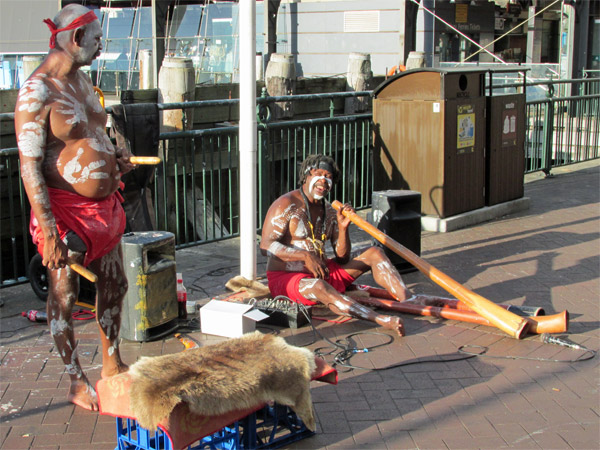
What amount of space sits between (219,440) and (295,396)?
15.9 inches

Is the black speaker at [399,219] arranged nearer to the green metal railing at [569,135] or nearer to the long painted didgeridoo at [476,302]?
the long painted didgeridoo at [476,302]

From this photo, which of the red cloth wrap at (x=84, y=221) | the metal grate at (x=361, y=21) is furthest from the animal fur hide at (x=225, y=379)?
the metal grate at (x=361, y=21)

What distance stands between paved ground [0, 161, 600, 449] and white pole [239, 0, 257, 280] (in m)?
0.48

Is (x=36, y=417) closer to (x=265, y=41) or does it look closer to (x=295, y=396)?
(x=295, y=396)

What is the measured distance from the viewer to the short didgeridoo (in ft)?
16.6

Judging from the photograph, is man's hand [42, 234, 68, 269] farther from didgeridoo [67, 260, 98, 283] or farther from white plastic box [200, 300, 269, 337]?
white plastic box [200, 300, 269, 337]

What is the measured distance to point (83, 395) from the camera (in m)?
4.00

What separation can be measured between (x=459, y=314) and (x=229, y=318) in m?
1.64

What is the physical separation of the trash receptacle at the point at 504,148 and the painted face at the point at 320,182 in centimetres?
383

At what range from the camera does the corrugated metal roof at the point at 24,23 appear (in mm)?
23031

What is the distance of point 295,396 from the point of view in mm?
3512

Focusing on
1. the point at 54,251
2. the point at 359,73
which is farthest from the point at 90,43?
the point at 359,73

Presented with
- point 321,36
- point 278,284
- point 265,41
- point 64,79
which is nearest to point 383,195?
point 278,284

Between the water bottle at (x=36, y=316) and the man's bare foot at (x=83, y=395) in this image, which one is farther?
the water bottle at (x=36, y=316)
